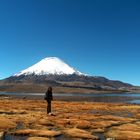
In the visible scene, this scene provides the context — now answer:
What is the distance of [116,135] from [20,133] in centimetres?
692

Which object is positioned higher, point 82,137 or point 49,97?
point 49,97

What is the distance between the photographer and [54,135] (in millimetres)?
22547

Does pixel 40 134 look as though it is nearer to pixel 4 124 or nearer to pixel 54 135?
pixel 54 135

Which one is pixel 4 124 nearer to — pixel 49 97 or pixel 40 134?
pixel 40 134

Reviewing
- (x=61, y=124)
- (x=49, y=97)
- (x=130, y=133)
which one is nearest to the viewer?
(x=130, y=133)

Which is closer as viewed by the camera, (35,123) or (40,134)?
(40,134)

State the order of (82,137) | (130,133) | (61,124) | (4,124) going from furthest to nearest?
(61,124), (4,124), (130,133), (82,137)

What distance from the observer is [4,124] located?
26.4m

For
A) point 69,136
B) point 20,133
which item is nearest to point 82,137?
point 69,136

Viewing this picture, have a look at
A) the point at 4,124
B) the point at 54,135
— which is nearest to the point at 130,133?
the point at 54,135

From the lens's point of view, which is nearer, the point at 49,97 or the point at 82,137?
the point at 82,137

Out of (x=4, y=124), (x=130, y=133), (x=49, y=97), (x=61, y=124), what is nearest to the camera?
(x=130, y=133)

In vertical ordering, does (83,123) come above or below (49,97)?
below

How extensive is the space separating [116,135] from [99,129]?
3327mm
